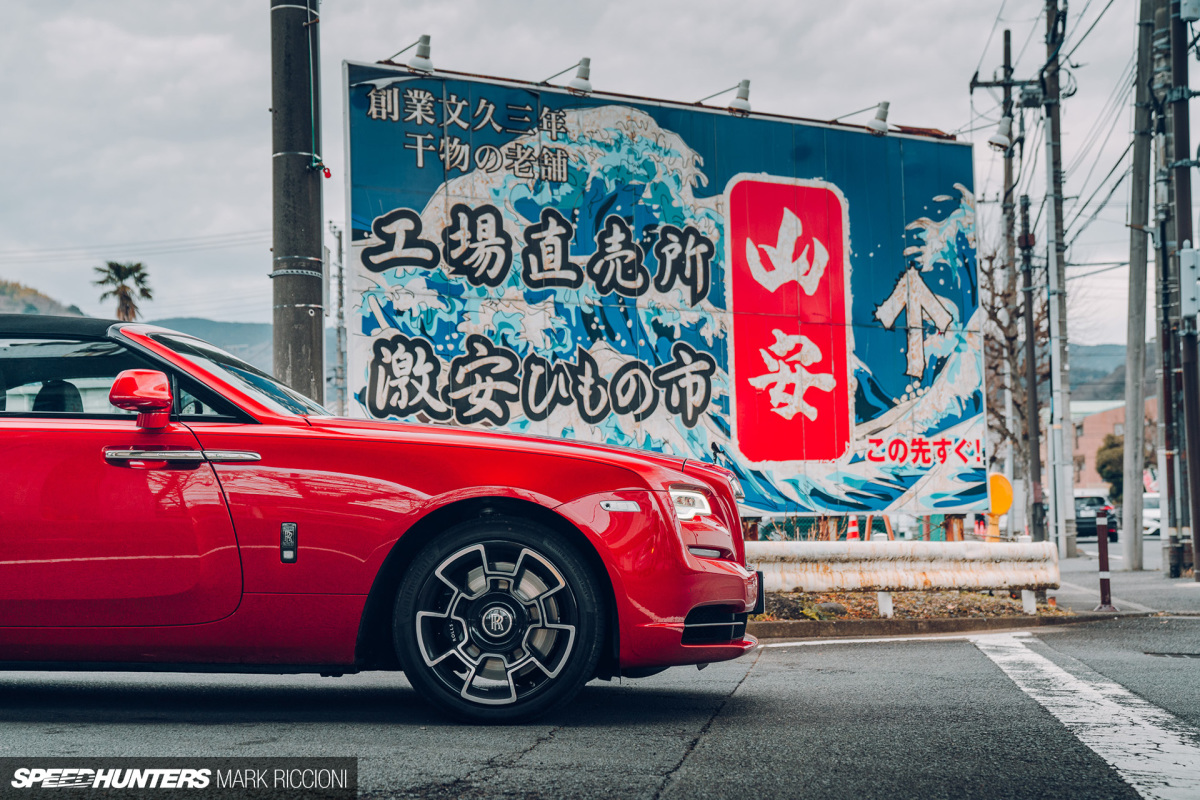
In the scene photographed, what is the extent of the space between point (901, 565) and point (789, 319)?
177 inches

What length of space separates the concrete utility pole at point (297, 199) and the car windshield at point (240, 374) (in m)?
2.48

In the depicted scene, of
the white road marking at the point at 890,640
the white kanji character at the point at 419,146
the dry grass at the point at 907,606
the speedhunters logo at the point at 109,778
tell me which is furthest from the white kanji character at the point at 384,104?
the speedhunters logo at the point at 109,778

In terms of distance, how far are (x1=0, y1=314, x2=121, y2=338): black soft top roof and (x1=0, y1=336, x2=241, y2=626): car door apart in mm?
605

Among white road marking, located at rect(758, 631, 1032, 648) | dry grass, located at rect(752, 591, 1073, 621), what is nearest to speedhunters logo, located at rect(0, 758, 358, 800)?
white road marking, located at rect(758, 631, 1032, 648)

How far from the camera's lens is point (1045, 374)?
37969 millimetres

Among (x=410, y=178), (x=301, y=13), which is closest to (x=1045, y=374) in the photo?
(x=410, y=178)

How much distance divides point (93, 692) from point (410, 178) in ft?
25.0

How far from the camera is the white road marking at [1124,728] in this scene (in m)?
3.31

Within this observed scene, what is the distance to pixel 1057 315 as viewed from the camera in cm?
2159

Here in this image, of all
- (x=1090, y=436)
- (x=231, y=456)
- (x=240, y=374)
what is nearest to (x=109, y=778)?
(x=231, y=456)

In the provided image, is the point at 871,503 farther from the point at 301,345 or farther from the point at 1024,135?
the point at 1024,135

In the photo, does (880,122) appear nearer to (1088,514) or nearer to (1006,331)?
(1006,331)

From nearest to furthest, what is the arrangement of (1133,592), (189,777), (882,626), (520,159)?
(189,777)
(882,626)
(520,159)
(1133,592)

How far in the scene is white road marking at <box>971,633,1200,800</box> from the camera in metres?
3.31
